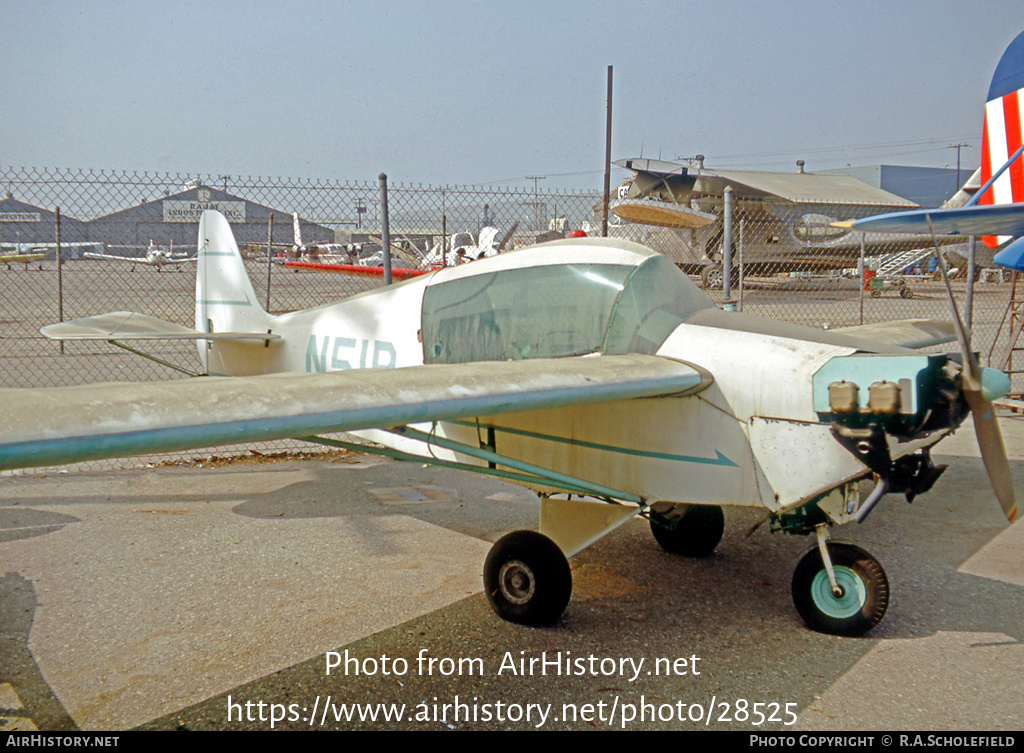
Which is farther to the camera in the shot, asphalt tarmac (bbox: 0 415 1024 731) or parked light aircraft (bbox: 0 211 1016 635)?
asphalt tarmac (bbox: 0 415 1024 731)

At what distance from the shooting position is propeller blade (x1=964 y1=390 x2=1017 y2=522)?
2.96m

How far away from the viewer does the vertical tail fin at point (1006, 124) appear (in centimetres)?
680

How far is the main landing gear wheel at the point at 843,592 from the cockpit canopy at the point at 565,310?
1.22 metres

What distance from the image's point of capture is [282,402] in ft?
7.66

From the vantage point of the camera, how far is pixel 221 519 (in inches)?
199

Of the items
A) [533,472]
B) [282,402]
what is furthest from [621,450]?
[282,402]

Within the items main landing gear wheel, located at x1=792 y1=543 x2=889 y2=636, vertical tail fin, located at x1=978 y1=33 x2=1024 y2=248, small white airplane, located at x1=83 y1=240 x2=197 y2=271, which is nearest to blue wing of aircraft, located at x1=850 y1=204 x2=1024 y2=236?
main landing gear wheel, located at x1=792 y1=543 x2=889 y2=636

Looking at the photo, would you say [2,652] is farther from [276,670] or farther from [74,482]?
[74,482]

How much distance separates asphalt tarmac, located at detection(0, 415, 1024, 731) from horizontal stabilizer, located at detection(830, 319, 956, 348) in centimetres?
124

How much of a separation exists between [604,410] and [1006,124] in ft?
19.3

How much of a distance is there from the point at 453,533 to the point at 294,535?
3.27ft

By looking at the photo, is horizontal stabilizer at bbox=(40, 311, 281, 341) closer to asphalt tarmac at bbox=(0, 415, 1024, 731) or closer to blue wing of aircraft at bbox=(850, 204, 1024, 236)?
asphalt tarmac at bbox=(0, 415, 1024, 731)

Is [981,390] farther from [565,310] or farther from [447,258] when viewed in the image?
[447,258]
